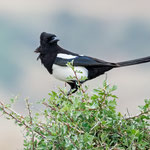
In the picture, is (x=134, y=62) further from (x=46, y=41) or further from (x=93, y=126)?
(x=93, y=126)

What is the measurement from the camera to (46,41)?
4.68 meters

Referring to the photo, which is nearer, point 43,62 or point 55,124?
point 55,124

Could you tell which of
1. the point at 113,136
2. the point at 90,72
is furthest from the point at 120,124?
the point at 90,72

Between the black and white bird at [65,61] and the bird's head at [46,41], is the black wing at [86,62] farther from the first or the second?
the bird's head at [46,41]

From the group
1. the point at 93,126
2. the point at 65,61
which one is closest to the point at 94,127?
the point at 93,126

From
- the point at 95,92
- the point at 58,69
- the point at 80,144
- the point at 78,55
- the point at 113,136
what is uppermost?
the point at 78,55

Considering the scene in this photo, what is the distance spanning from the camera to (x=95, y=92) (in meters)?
2.52

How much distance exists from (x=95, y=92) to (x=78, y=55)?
2.25 m

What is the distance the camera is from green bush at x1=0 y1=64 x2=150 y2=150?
2394 mm

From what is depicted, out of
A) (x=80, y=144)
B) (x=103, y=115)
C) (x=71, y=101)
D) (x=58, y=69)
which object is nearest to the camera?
(x=80, y=144)

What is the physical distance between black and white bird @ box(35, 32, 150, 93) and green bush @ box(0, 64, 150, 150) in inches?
71.1

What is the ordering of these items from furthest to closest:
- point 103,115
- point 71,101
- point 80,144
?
point 71,101
point 103,115
point 80,144

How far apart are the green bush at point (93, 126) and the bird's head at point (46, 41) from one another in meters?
2.01

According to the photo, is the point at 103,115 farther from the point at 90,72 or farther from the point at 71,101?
the point at 90,72
